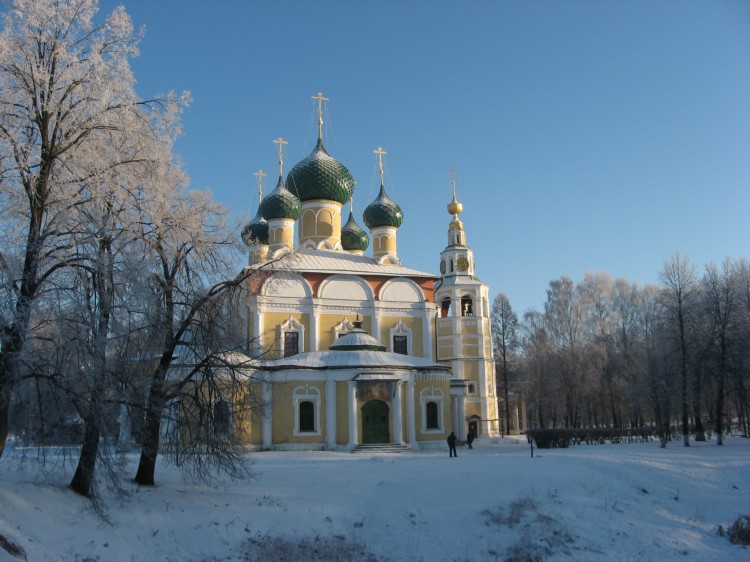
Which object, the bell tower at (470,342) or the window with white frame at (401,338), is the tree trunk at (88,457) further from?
the bell tower at (470,342)

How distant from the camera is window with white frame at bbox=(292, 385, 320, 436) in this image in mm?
26859

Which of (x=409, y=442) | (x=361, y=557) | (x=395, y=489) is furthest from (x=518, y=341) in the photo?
(x=361, y=557)

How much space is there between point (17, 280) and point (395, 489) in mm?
9064

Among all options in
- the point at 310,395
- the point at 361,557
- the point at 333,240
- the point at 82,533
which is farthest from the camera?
the point at 333,240

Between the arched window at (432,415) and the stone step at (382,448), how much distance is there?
7.47 ft

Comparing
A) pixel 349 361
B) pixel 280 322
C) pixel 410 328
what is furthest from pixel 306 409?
pixel 410 328

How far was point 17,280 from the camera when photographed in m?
9.80

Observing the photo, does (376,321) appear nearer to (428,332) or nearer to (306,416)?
(428,332)

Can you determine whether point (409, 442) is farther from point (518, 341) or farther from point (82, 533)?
point (518, 341)

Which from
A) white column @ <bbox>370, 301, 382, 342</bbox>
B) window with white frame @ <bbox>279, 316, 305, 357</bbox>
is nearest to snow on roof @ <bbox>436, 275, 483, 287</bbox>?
white column @ <bbox>370, 301, 382, 342</bbox>

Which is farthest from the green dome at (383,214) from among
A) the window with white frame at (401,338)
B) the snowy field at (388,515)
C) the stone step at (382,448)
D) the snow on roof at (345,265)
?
the snowy field at (388,515)

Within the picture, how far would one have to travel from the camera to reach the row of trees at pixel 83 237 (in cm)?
998

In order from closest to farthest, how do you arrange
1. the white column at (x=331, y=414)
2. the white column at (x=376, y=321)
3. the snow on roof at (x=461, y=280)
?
the white column at (x=331, y=414), the white column at (x=376, y=321), the snow on roof at (x=461, y=280)

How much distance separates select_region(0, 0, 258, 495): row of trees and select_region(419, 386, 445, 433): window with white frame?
15.9 metres
